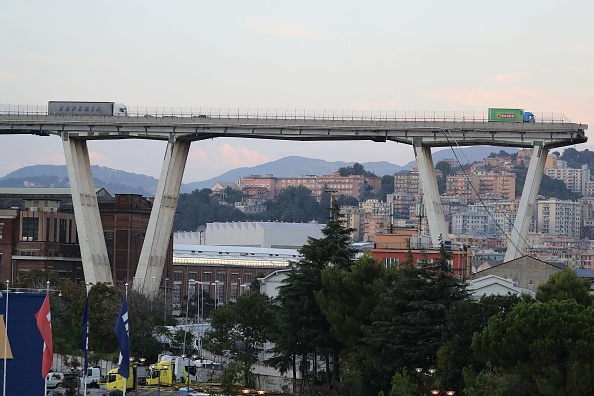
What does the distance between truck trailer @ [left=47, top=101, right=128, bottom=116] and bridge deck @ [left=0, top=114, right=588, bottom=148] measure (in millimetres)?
1946

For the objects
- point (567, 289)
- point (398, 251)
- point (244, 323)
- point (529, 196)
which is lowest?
point (244, 323)

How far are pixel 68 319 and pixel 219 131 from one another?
19.3 m

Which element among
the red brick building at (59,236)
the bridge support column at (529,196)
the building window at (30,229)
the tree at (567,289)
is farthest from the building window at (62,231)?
the tree at (567,289)

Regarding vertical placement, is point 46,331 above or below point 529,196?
below

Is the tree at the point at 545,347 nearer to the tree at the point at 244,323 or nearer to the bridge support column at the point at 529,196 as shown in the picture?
the tree at the point at 244,323

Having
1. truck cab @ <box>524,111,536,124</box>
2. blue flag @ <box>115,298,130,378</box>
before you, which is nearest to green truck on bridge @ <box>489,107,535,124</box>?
truck cab @ <box>524,111,536,124</box>

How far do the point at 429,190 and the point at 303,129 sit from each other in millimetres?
10648

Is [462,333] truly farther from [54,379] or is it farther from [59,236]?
[59,236]

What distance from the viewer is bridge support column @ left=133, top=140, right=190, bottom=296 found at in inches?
4648

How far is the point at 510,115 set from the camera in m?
114

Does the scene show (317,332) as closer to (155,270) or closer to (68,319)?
(68,319)

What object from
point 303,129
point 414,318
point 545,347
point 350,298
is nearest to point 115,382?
point 350,298

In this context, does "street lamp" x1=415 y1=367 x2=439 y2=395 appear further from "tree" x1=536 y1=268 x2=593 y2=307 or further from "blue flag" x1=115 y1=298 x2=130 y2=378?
"blue flag" x1=115 y1=298 x2=130 y2=378

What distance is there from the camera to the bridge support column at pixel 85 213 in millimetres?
119125
